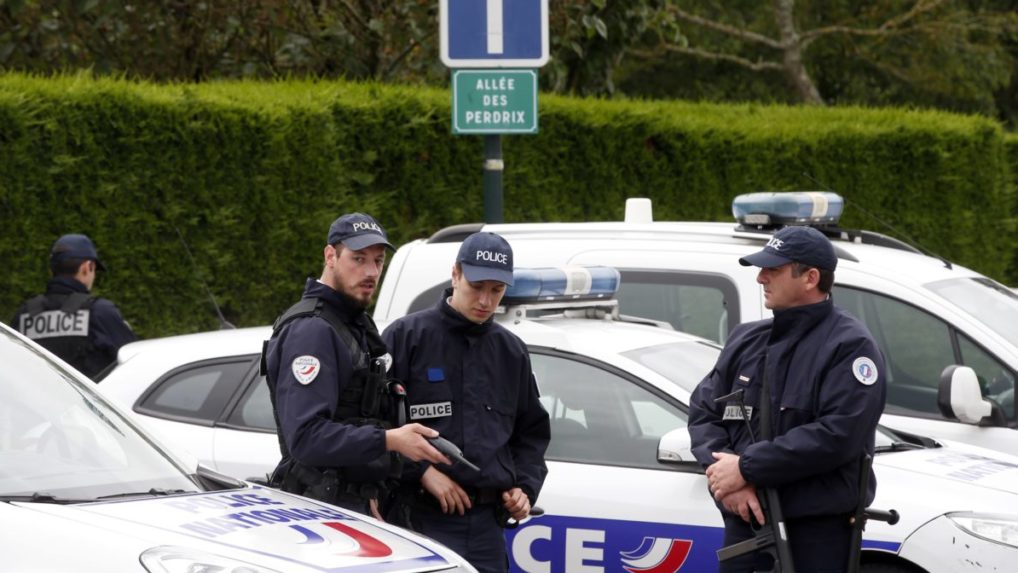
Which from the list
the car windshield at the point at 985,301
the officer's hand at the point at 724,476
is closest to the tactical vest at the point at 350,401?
the officer's hand at the point at 724,476

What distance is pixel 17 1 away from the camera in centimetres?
1115

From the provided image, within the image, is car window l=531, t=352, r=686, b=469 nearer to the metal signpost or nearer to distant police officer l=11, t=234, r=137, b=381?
the metal signpost

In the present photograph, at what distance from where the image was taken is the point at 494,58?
Result: 26.8 feet

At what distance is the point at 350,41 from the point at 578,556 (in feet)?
27.5

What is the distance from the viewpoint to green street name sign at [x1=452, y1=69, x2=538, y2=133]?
8203 millimetres

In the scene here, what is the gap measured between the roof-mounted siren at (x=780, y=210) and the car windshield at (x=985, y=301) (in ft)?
2.70

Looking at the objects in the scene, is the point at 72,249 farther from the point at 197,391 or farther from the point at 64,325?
the point at 197,391

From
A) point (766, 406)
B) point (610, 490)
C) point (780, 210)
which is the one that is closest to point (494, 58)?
point (780, 210)

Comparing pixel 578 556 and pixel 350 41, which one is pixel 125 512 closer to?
pixel 578 556

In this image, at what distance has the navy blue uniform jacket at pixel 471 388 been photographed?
16.4ft

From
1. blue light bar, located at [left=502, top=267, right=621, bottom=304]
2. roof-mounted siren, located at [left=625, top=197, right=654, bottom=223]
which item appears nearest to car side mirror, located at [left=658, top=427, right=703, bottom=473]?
blue light bar, located at [left=502, top=267, right=621, bottom=304]

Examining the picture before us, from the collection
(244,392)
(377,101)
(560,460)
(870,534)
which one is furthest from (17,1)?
(870,534)

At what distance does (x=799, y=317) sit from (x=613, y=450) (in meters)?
1.15

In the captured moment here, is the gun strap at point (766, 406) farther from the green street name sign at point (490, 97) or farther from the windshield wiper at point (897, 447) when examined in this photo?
the green street name sign at point (490, 97)
